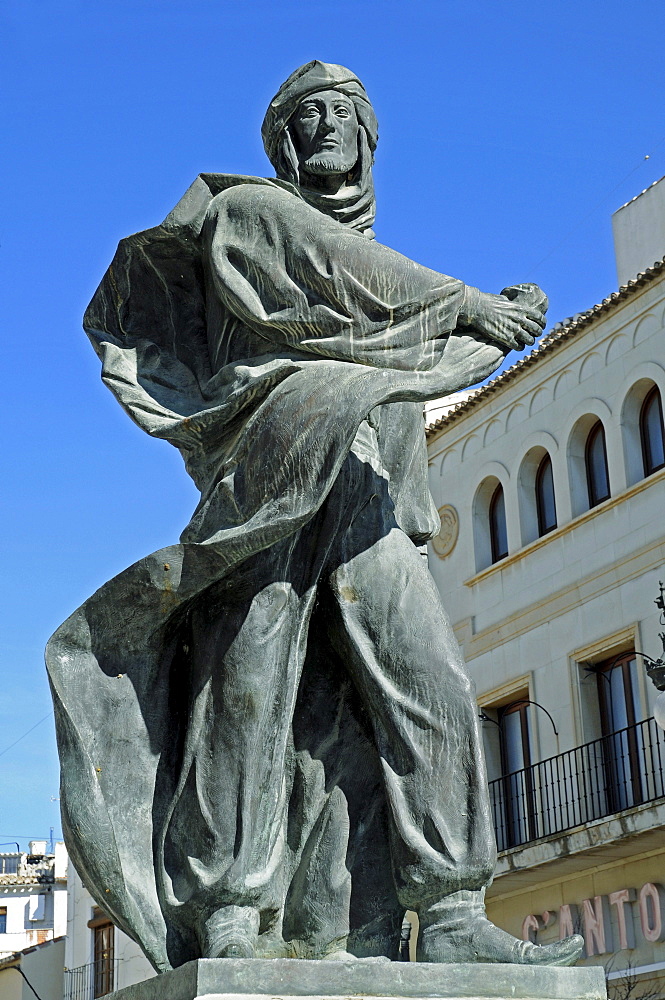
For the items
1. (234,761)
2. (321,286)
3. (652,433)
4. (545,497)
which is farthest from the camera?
(545,497)

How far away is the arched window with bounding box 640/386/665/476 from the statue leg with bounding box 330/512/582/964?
20773 millimetres

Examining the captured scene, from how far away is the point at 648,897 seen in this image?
75.9ft

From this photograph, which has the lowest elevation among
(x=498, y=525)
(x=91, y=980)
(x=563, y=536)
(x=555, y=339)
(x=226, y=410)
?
(x=226, y=410)

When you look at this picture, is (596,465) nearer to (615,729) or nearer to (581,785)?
(615,729)

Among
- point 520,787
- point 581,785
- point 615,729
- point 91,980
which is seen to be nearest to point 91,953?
point 91,980

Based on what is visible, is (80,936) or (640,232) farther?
(80,936)

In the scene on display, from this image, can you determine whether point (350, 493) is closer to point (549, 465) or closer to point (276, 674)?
point (276, 674)

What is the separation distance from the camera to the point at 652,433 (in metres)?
25.4

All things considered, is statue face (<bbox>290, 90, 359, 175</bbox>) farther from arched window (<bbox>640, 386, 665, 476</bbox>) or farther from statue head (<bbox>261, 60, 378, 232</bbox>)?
arched window (<bbox>640, 386, 665, 476</bbox>)

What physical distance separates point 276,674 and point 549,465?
76.5ft

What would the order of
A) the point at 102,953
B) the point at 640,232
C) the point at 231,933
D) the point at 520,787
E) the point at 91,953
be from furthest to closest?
the point at 91,953, the point at 102,953, the point at 640,232, the point at 520,787, the point at 231,933

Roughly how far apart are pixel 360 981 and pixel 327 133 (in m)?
2.42

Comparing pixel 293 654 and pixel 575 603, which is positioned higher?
pixel 575 603

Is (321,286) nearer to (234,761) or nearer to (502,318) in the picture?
(502,318)
